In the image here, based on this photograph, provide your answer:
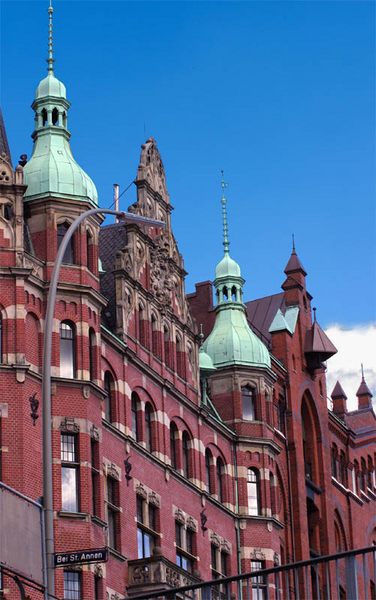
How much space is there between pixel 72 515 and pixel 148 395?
9.90 metres

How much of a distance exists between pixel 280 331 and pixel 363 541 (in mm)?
16516

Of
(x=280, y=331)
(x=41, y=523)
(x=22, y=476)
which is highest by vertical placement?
(x=280, y=331)

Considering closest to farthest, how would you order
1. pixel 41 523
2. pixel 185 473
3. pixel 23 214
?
pixel 41 523
pixel 23 214
pixel 185 473

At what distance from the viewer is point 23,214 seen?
5716 cm

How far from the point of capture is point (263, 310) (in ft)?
282

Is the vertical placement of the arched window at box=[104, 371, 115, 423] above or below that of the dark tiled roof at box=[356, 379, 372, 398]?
below

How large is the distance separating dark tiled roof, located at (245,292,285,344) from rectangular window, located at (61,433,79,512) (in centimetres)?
2824

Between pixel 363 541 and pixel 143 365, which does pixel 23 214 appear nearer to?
pixel 143 365

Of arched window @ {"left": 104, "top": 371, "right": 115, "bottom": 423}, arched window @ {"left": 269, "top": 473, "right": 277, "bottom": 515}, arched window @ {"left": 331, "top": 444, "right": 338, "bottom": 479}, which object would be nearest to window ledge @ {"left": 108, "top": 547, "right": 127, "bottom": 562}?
arched window @ {"left": 104, "top": 371, "right": 115, "bottom": 423}

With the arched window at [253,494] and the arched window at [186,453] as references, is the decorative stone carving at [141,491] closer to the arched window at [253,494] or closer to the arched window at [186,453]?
the arched window at [186,453]

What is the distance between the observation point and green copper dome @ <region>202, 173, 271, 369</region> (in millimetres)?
72625

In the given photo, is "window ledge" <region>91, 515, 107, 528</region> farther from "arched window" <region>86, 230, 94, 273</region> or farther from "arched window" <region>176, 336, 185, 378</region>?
"arched window" <region>176, 336, 185, 378</region>

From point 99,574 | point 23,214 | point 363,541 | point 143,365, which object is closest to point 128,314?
point 143,365

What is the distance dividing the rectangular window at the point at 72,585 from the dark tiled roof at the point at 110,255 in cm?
1071
